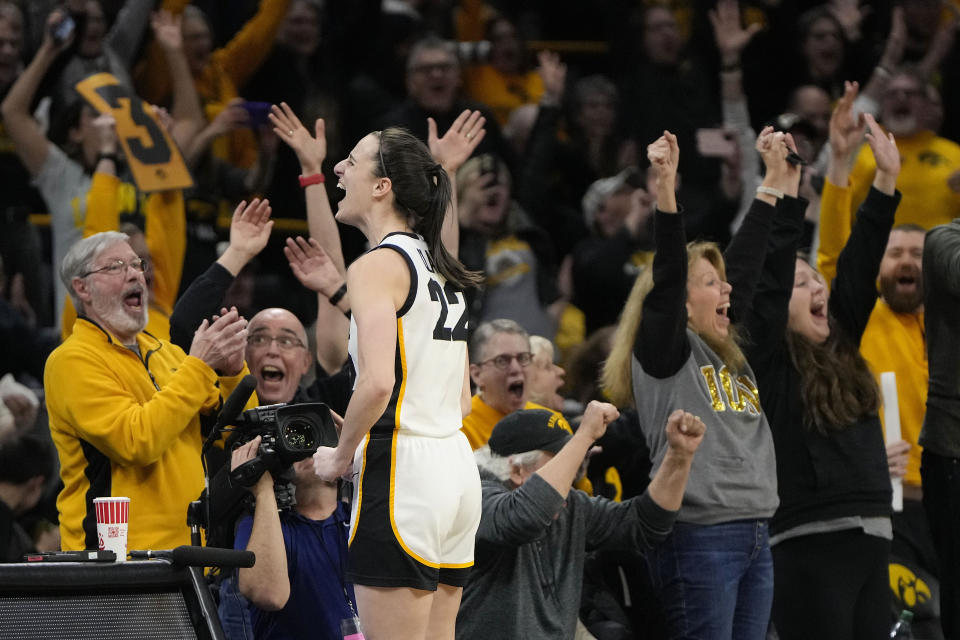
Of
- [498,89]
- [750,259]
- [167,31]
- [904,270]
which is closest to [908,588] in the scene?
[904,270]

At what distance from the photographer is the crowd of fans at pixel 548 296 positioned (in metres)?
4.12

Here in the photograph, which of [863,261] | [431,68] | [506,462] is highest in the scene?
[431,68]

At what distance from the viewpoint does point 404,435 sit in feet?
10.8

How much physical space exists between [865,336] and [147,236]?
2987 millimetres

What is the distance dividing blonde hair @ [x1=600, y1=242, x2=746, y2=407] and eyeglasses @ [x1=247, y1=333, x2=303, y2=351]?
1070 mm

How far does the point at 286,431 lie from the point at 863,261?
2.39 meters

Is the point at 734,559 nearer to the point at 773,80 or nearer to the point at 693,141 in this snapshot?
the point at 693,141

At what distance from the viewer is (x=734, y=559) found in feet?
14.6

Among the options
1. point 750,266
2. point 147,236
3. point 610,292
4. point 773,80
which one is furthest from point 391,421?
point 773,80

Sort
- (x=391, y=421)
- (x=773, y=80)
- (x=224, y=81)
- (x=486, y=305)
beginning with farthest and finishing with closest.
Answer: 1. (x=773, y=80)
2. (x=224, y=81)
3. (x=486, y=305)
4. (x=391, y=421)

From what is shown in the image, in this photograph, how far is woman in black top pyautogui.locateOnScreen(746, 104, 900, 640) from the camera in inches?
186

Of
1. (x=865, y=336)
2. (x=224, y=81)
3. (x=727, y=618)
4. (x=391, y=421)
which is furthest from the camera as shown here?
(x=224, y=81)

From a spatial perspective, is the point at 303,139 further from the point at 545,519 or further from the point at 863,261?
the point at 863,261

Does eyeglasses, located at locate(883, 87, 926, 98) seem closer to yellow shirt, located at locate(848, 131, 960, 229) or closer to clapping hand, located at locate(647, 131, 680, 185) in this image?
yellow shirt, located at locate(848, 131, 960, 229)
